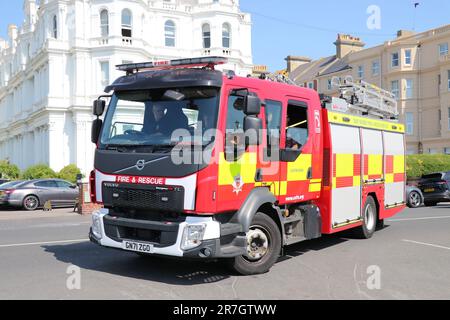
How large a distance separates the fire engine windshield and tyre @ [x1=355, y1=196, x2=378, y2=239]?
5102 mm

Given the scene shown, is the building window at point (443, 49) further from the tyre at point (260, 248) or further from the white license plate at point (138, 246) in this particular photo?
the white license plate at point (138, 246)

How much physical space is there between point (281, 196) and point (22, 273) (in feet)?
12.8

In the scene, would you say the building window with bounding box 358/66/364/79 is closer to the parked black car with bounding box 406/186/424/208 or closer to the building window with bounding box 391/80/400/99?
the building window with bounding box 391/80/400/99

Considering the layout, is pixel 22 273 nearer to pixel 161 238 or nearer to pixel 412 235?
pixel 161 238

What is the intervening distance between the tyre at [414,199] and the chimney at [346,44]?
41491 millimetres

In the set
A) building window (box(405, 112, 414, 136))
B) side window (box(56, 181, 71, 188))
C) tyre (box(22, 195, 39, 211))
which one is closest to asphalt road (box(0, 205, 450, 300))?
tyre (box(22, 195, 39, 211))

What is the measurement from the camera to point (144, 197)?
21.8ft

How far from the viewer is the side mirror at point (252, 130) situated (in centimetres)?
651

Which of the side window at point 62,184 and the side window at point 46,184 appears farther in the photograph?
the side window at point 62,184

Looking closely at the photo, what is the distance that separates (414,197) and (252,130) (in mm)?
15566

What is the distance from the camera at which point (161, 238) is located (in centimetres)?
644

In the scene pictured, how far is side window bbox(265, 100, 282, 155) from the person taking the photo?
729 centimetres

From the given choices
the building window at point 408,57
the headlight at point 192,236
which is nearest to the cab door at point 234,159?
the headlight at point 192,236
